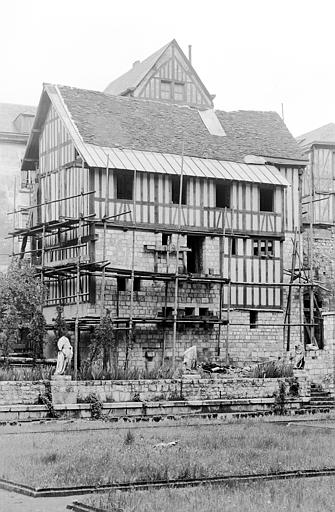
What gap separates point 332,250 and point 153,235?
13347mm

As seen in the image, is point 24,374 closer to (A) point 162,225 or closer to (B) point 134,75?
(A) point 162,225

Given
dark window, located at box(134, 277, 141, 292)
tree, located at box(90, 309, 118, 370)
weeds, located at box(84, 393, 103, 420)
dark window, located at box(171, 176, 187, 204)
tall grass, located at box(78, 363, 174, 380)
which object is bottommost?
weeds, located at box(84, 393, 103, 420)

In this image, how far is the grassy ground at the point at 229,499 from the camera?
1093 cm

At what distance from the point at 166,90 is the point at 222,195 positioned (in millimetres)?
15382

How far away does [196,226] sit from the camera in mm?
35906

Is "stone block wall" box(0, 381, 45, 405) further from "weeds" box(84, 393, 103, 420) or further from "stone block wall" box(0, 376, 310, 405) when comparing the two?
"weeds" box(84, 393, 103, 420)

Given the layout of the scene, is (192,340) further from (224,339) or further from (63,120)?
(63,120)

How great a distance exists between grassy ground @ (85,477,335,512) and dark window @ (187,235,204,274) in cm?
2366

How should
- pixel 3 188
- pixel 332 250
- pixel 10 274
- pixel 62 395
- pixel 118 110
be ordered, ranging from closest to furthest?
pixel 62 395, pixel 10 274, pixel 118 110, pixel 332 250, pixel 3 188

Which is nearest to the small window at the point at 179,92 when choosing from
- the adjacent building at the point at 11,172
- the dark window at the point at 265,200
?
the adjacent building at the point at 11,172

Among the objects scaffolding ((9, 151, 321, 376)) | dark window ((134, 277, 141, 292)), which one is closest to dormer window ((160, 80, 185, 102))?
scaffolding ((9, 151, 321, 376))

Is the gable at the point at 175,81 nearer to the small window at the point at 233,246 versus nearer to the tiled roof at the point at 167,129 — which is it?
the tiled roof at the point at 167,129

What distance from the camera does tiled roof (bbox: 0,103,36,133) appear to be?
52.9 meters

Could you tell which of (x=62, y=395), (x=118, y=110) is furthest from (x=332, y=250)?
(x=62, y=395)
